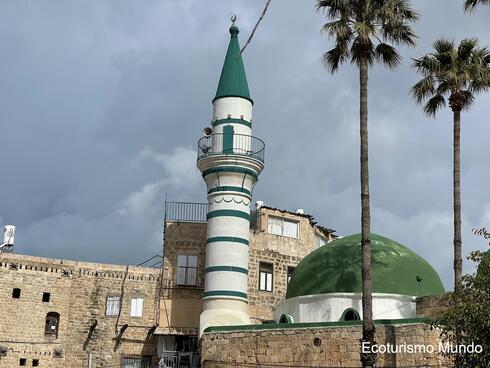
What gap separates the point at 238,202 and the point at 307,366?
9.89 metres

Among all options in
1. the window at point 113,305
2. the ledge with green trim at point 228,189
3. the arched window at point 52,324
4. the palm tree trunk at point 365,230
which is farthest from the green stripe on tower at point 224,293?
the palm tree trunk at point 365,230

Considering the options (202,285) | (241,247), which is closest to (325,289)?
(241,247)

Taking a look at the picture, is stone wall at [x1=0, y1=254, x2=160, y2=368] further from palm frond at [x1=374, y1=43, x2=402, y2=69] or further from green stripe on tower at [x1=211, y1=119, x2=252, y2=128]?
palm frond at [x1=374, y1=43, x2=402, y2=69]

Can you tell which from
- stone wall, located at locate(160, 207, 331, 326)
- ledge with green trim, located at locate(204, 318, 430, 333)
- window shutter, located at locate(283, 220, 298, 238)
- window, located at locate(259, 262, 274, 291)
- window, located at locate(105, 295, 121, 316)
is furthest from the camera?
window shutter, located at locate(283, 220, 298, 238)

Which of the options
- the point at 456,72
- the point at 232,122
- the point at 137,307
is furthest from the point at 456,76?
the point at 137,307

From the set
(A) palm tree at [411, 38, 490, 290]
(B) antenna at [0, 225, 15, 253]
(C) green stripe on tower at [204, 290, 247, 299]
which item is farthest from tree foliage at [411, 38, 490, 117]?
(B) antenna at [0, 225, 15, 253]

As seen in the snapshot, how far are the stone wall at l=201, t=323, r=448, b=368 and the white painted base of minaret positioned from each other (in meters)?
4.31

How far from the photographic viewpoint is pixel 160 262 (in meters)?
35.7

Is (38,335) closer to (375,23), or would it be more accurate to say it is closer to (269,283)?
(269,283)

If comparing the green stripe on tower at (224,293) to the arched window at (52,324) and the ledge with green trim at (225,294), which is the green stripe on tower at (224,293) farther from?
the arched window at (52,324)

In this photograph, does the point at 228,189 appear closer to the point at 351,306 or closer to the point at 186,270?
the point at 186,270


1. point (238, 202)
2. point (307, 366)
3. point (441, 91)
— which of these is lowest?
point (307, 366)

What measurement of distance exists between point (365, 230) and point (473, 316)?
18.4 ft

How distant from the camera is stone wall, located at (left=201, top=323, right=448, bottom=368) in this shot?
21234 millimetres
